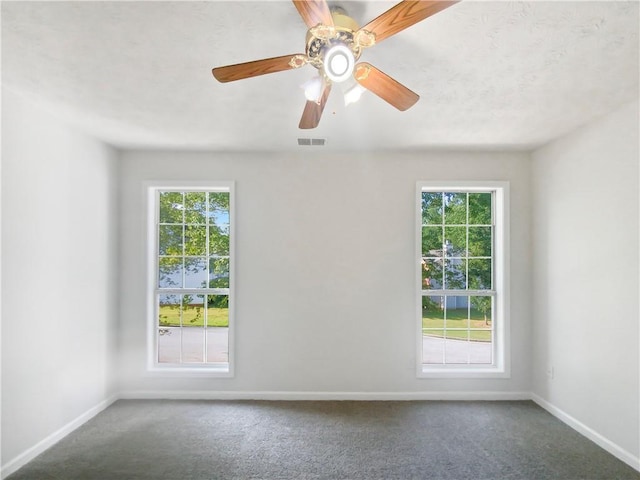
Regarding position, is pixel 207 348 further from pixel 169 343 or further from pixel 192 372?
pixel 169 343

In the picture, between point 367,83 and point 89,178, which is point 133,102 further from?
point 367,83

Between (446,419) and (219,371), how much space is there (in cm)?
226

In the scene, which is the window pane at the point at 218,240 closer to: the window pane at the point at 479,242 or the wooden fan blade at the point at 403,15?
the window pane at the point at 479,242

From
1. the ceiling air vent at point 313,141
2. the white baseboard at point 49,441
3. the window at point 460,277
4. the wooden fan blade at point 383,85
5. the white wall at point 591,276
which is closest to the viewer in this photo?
the wooden fan blade at point 383,85

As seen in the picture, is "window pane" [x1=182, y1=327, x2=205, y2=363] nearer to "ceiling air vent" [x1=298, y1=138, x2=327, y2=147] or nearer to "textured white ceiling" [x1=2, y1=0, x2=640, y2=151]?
"textured white ceiling" [x1=2, y1=0, x2=640, y2=151]

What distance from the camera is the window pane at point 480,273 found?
381 centimetres

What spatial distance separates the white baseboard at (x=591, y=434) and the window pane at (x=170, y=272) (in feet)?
12.8

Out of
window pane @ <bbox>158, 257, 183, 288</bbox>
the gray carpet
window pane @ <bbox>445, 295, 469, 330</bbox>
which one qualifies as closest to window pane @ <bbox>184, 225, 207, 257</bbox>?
window pane @ <bbox>158, 257, 183, 288</bbox>

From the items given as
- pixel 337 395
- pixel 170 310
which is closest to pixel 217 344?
pixel 170 310

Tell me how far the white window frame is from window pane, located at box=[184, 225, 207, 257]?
1.05 feet

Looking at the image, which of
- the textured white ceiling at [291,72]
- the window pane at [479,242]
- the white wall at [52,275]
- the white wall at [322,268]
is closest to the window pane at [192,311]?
the white wall at [322,268]

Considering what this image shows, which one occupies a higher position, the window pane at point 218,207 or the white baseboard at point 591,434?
the window pane at point 218,207

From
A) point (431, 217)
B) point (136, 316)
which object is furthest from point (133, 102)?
point (431, 217)

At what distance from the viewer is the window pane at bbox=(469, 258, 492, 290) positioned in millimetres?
3812
